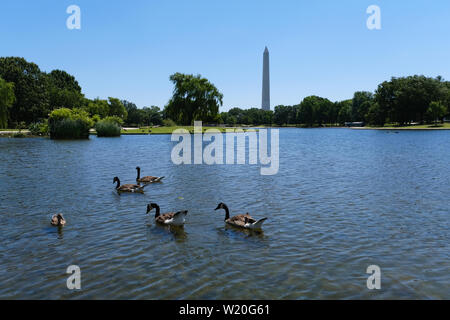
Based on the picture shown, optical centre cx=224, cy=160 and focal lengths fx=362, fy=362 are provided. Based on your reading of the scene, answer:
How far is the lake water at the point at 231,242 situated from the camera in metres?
8.17

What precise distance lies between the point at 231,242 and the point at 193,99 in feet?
333

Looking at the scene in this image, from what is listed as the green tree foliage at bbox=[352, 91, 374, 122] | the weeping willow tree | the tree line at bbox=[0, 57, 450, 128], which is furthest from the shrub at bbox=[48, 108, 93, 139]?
the green tree foliage at bbox=[352, 91, 374, 122]

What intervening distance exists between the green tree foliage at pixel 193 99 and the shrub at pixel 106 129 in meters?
30.1

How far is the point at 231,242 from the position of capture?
1129 cm

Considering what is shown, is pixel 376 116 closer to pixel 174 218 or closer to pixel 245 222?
pixel 245 222

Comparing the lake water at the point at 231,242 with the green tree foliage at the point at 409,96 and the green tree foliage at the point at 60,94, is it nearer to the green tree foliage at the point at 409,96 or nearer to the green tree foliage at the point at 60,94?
the green tree foliage at the point at 60,94

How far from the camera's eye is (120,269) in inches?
357

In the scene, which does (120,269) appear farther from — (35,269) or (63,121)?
(63,121)

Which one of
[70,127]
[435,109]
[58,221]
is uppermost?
[435,109]

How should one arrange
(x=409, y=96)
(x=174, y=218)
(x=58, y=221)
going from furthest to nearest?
(x=409, y=96)
(x=58, y=221)
(x=174, y=218)

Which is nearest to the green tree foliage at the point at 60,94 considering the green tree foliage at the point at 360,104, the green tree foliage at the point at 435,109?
the green tree foliage at the point at 435,109

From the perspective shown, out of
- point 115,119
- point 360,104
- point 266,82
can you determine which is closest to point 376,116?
point 360,104

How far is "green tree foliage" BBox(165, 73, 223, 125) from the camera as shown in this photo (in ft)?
358
